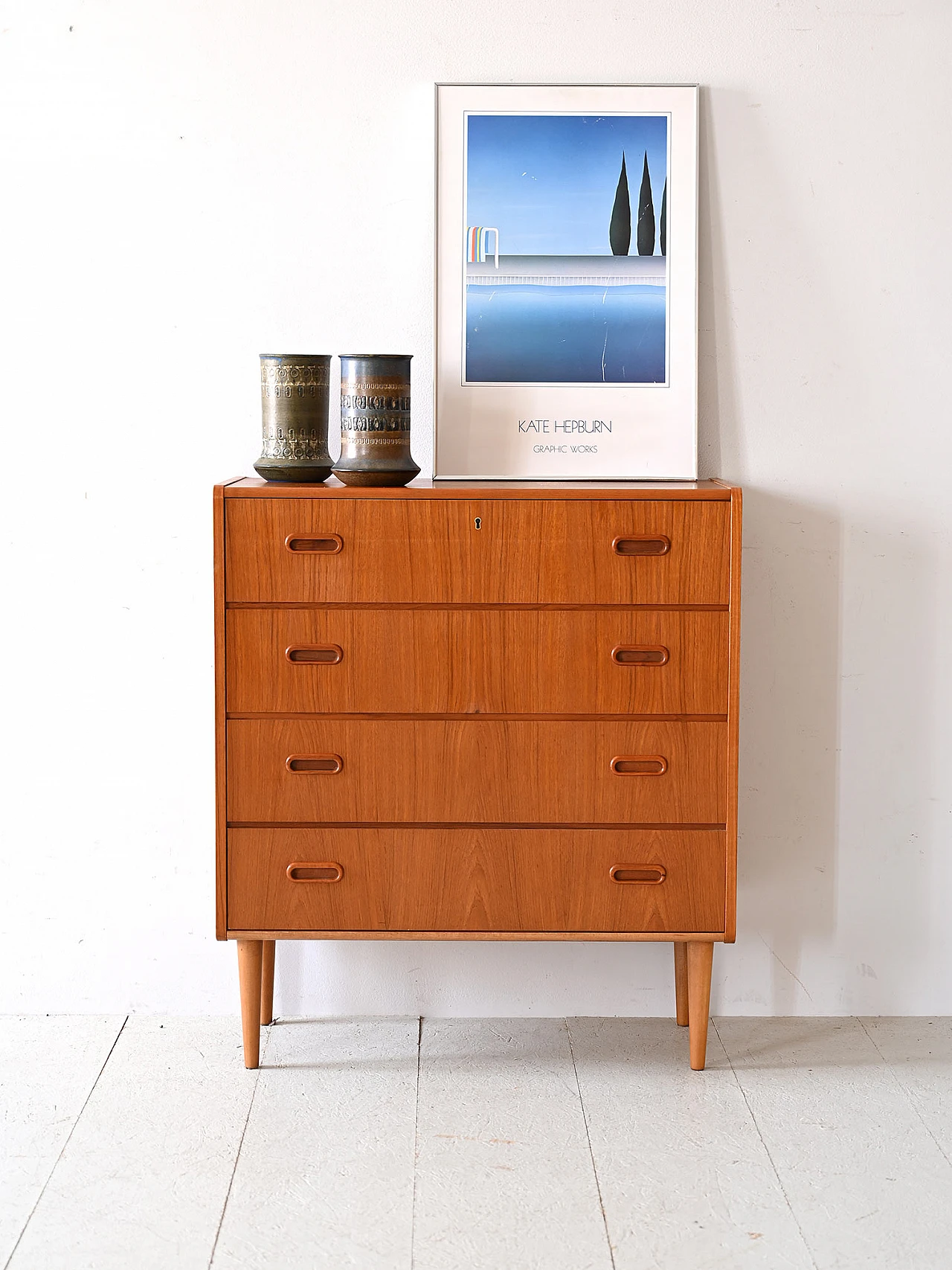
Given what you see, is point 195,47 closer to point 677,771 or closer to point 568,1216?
point 677,771

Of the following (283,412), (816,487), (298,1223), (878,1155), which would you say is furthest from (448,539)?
(878,1155)

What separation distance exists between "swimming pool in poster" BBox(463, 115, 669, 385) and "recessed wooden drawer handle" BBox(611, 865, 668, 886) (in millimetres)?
930

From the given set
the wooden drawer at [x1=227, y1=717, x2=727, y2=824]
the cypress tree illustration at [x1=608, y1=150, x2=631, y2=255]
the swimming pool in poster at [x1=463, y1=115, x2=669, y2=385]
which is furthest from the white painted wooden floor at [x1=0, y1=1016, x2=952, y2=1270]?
the cypress tree illustration at [x1=608, y1=150, x2=631, y2=255]

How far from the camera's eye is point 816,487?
8.28 feet

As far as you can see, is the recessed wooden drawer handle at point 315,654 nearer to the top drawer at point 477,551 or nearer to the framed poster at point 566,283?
the top drawer at point 477,551

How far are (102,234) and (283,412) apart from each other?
553 millimetres

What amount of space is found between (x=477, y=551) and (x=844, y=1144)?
46.6 inches

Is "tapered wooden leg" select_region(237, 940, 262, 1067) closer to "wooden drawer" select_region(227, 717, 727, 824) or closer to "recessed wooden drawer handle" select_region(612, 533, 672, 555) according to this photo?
"wooden drawer" select_region(227, 717, 727, 824)

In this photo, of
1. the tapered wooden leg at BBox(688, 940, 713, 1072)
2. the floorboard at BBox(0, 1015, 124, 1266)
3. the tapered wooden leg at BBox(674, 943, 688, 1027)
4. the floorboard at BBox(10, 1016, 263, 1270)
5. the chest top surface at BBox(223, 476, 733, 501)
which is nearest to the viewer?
the floorboard at BBox(10, 1016, 263, 1270)

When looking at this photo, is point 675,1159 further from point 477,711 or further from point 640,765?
point 477,711

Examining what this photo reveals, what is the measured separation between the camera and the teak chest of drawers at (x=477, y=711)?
7.20ft

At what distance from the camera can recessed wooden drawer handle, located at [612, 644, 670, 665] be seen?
222cm

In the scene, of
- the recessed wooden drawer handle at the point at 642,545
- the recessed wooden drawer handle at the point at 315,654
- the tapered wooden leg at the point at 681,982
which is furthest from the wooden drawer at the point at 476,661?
the tapered wooden leg at the point at 681,982

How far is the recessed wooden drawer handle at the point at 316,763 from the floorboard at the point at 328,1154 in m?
0.59
